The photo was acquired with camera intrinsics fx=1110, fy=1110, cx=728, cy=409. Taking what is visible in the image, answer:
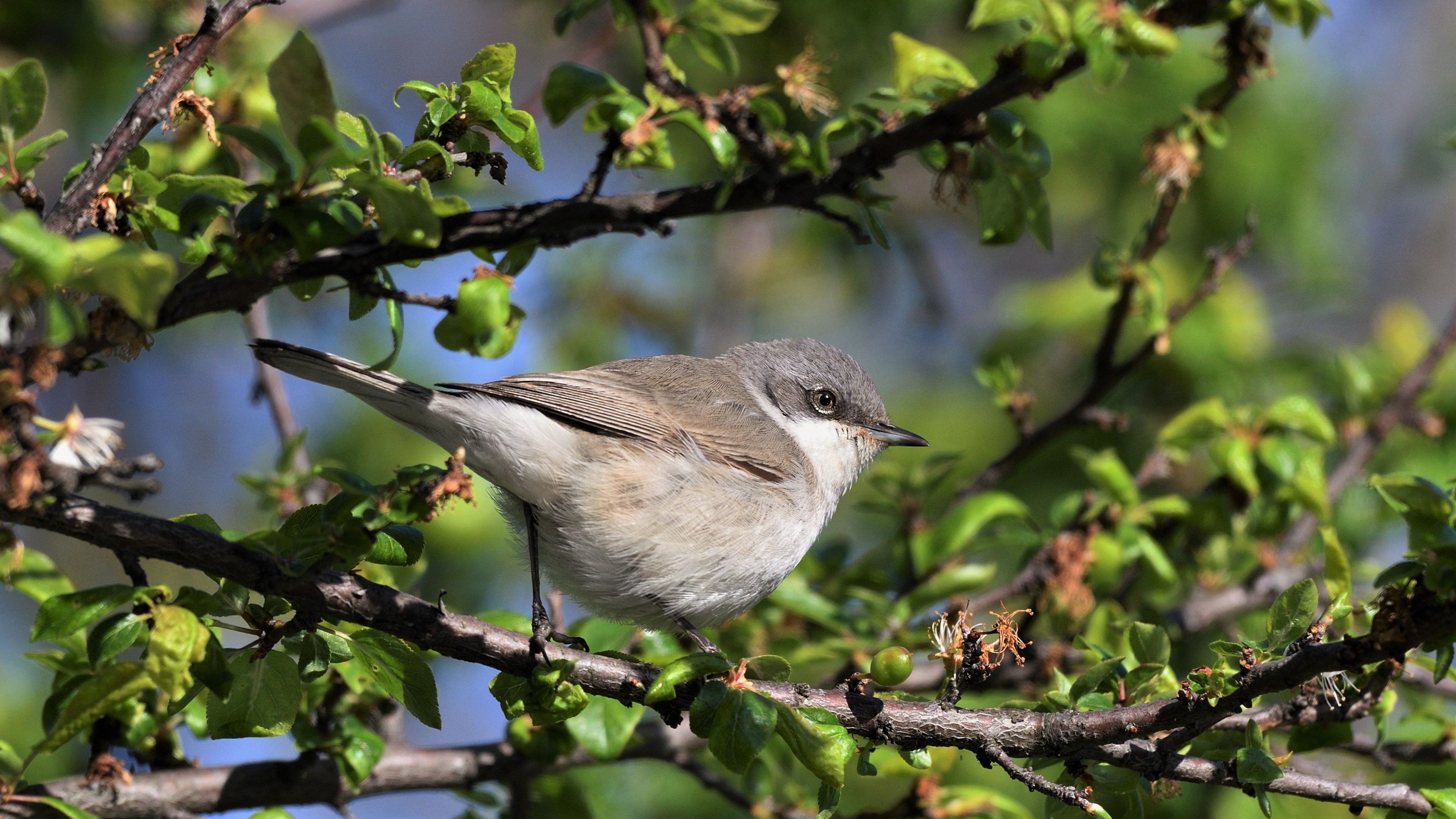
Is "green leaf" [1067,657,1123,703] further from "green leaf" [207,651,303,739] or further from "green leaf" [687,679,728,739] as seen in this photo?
"green leaf" [207,651,303,739]

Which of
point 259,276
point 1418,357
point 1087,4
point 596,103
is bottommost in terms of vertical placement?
point 259,276

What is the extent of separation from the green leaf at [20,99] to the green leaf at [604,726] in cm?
175

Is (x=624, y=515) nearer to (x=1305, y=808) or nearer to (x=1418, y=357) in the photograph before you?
(x=1305, y=808)

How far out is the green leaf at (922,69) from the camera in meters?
2.76

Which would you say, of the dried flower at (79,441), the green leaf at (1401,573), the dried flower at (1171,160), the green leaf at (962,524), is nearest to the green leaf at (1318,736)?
the green leaf at (1401,573)

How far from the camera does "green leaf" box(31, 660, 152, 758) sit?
1956 mm

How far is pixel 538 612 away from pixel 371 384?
2.43ft

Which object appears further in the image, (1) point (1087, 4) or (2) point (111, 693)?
(1) point (1087, 4)

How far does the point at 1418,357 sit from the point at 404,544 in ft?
14.9

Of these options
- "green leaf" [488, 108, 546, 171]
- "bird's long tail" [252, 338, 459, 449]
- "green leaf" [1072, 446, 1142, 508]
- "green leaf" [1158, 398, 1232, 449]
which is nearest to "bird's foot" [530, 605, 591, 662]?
"bird's long tail" [252, 338, 459, 449]

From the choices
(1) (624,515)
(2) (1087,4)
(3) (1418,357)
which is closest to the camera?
(2) (1087,4)

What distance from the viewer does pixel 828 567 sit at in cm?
433

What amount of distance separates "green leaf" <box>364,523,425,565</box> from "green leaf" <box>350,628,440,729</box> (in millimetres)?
161

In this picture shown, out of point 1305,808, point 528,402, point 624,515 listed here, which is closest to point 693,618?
point 624,515
